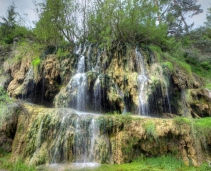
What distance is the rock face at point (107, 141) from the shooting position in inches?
323

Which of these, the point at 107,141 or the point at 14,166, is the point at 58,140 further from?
the point at 107,141

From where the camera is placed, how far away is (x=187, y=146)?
27.2ft

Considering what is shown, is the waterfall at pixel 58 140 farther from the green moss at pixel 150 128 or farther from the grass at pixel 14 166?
the green moss at pixel 150 128

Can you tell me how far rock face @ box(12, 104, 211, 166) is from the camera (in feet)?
26.9

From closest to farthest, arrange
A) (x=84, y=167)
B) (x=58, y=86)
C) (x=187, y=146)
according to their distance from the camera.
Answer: (x=84, y=167) < (x=187, y=146) < (x=58, y=86)

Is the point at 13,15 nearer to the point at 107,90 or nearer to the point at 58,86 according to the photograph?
the point at 58,86

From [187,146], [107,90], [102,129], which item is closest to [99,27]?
[107,90]

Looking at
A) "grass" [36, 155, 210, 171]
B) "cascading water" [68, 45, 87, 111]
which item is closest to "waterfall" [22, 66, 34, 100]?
"cascading water" [68, 45, 87, 111]

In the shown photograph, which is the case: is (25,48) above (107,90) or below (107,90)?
above

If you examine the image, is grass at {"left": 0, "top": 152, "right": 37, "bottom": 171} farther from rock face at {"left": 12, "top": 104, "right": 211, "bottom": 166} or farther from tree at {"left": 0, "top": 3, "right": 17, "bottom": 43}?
tree at {"left": 0, "top": 3, "right": 17, "bottom": 43}

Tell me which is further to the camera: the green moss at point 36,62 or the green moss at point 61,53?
the green moss at point 61,53

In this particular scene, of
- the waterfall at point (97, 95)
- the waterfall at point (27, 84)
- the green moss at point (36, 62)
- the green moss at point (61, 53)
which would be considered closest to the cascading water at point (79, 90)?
the waterfall at point (97, 95)

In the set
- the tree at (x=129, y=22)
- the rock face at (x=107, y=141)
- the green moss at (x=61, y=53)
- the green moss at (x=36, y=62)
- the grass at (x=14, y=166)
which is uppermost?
the tree at (x=129, y=22)

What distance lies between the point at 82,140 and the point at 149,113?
5962 millimetres
